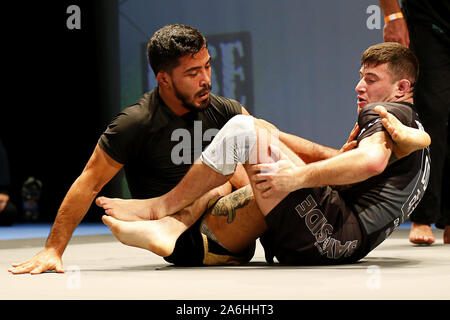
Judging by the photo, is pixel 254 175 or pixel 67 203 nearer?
pixel 254 175

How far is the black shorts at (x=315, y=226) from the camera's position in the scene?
181 cm

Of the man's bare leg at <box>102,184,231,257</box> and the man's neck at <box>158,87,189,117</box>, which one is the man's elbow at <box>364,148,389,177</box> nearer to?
the man's bare leg at <box>102,184,231,257</box>

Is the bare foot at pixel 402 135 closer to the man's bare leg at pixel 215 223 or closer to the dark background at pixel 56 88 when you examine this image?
the man's bare leg at pixel 215 223

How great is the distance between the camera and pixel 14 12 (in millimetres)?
6164

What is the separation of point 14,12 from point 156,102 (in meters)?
4.59

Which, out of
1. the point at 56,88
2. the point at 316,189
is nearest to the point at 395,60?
the point at 316,189

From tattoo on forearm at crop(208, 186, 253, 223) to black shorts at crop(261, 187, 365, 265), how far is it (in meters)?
0.12

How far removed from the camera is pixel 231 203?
6.44 feet

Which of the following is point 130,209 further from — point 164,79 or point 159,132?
point 164,79

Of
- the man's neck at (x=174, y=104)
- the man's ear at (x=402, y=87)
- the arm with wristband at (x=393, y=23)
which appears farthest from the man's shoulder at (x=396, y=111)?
the arm with wristband at (x=393, y=23)

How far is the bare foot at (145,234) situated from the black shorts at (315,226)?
1.02ft

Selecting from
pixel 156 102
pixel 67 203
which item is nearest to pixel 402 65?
pixel 156 102

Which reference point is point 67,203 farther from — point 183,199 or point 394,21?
point 394,21

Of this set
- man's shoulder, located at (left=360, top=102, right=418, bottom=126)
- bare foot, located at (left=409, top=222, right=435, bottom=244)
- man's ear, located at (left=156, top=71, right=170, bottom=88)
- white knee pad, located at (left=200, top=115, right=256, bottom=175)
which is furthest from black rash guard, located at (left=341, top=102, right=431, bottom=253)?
bare foot, located at (left=409, top=222, right=435, bottom=244)
